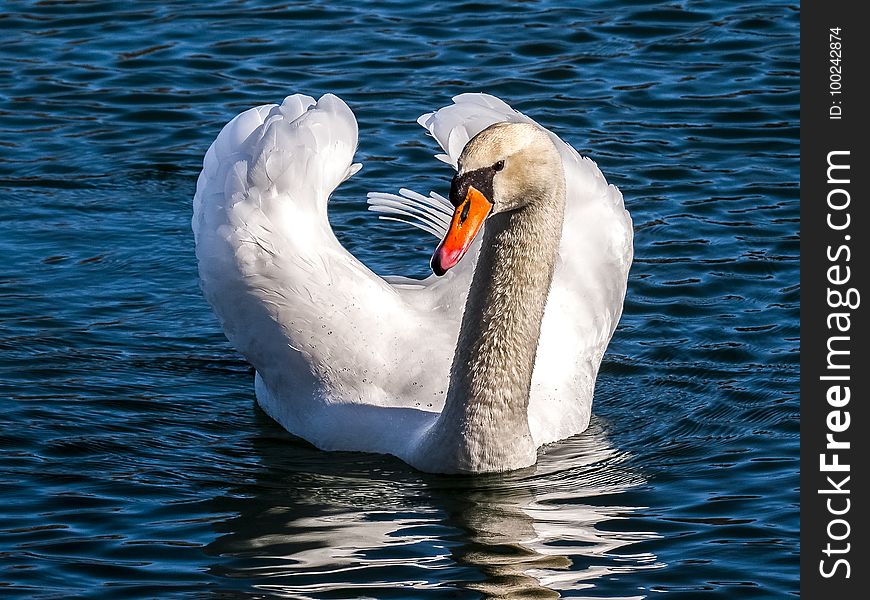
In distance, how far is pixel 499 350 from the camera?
28.2 feet

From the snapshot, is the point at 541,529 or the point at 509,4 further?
the point at 509,4

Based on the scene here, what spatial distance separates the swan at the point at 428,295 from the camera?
8406mm

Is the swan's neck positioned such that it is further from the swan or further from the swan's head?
the swan's head

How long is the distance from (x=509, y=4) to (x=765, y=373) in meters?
6.95

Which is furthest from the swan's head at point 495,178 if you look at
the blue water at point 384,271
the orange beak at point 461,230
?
the blue water at point 384,271

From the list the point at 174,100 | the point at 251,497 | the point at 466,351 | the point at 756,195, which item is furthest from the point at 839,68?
the point at 174,100

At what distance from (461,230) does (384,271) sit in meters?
3.96

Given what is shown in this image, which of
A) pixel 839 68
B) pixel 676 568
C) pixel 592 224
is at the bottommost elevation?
pixel 676 568

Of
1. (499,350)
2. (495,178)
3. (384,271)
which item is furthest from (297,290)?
(384,271)

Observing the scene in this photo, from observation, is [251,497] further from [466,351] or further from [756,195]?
[756,195]

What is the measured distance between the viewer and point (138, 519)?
8.44 m

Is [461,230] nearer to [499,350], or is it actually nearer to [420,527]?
[499,350]

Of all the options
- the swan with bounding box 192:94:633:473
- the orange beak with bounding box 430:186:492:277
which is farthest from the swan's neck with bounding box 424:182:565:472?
the orange beak with bounding box 430:186:492:277

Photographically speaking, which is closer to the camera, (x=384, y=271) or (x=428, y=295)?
(x=428, y=295)
